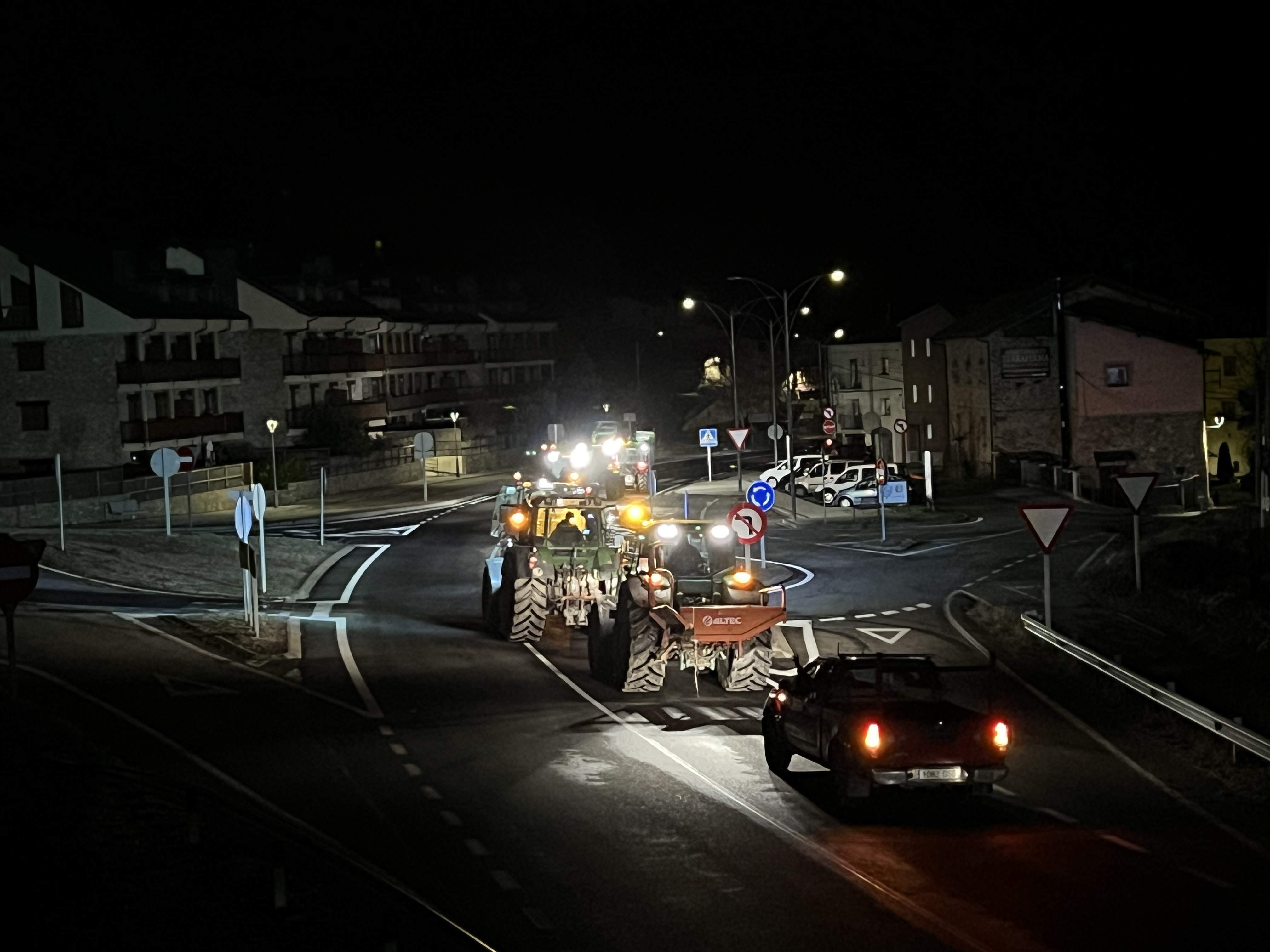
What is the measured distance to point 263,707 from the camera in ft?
69.3

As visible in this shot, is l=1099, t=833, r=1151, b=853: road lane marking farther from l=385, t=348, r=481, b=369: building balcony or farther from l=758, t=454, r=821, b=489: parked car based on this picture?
l=385, t=348, r=481, b=369: building balcony

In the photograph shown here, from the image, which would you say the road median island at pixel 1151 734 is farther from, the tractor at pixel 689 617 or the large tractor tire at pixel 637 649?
the large tractor tire at pixel 637 649

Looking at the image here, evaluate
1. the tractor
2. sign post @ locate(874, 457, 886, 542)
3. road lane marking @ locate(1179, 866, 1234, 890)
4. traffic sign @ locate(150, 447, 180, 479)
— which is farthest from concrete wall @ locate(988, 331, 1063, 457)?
road lane marking @ locate(1179, 866, 1234, 890)

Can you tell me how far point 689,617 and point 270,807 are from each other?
25.3 feet

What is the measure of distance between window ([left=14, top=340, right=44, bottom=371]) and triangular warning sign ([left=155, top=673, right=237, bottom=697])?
150 feet

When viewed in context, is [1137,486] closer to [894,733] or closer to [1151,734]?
[1151,734]

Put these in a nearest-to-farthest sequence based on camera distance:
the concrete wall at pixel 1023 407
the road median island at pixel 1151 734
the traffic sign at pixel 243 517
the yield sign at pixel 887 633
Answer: the road median island at pixel 1151 734
the yield sign at pixel 887 633
the traffic sign at pixel 243 517
the concrete wall at pixel 1023 407

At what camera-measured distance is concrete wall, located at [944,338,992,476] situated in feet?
214

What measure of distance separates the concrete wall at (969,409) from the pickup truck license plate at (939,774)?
5138 centimetres

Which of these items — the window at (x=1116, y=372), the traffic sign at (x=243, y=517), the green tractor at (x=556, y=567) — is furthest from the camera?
the window at (x=1116, y=372)

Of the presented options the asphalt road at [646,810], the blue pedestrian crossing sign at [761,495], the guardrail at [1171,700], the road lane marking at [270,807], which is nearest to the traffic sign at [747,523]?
the asphalt road at [646,810]

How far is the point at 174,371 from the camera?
67938 millimetres

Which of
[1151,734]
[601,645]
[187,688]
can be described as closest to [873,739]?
[1151,734]

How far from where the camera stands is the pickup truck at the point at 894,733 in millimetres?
14453
